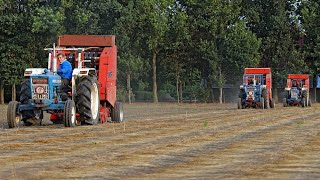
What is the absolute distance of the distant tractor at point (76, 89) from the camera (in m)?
21.1

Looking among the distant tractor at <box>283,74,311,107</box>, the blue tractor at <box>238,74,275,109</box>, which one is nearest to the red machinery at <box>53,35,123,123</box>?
the blue tractor at <box>238,74,275,109</box>

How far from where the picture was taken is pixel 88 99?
21312 mm

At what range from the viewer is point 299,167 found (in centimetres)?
1038

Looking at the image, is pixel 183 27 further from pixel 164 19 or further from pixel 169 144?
pixel 169 144

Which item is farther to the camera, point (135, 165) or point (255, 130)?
point (255, 130)

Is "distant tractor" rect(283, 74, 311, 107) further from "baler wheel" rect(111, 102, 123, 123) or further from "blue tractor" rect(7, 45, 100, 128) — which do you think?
"blue tractor" rect(7, 45, 100, 128)

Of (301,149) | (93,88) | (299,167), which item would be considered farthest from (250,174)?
(93,88)

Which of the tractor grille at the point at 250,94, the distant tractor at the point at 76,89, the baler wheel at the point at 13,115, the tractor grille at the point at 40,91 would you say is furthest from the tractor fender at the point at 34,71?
the tractor grille at the point at 250,94

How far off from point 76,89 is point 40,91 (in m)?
1.05

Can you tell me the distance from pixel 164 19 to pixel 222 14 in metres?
6.61

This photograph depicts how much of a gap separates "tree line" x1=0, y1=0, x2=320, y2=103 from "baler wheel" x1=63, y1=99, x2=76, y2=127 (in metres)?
42.1

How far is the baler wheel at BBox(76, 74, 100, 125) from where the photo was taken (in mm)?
21266

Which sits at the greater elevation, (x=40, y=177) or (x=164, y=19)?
(x=164, y=19)

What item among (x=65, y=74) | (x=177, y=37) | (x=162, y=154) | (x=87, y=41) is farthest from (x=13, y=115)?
(x=177, y=37)
